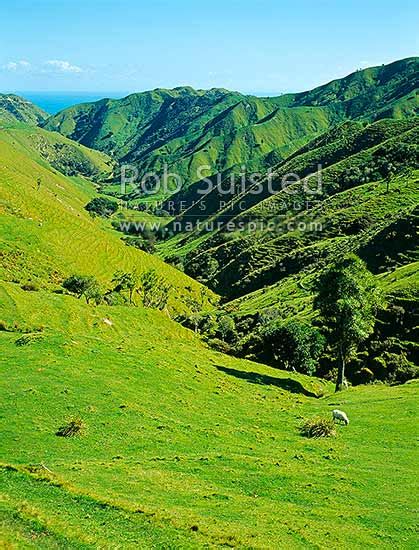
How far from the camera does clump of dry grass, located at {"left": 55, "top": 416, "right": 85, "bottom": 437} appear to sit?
109ft

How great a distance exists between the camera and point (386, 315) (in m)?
88.0

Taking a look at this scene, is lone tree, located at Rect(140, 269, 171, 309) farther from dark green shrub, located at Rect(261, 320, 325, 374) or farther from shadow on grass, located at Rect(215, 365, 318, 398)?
shadow on grass, located at Rect(215, 365, 318, 398)

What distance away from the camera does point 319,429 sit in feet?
133

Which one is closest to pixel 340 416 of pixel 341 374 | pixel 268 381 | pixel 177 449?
pixel 177 449

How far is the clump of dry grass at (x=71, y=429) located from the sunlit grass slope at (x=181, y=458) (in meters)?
0.59

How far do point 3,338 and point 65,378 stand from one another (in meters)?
12.2

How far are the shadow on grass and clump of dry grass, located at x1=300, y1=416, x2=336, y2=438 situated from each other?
18.9m

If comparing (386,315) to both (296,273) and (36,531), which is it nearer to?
(36,531)

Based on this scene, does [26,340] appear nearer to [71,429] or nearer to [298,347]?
[71,429]

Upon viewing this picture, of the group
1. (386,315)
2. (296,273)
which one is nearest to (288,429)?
(386,315)

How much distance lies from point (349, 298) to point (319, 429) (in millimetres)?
26745

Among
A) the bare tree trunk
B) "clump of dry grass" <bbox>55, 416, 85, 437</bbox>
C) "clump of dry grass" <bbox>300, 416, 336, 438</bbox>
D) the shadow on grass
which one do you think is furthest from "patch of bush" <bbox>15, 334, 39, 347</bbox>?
the bare tree trunk

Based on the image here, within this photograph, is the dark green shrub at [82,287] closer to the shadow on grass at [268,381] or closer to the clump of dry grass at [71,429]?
the shadow on grass at [268,381]

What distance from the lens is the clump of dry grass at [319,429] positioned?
40469 millimetres
